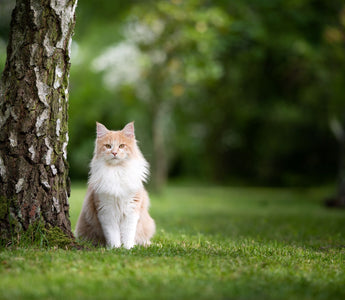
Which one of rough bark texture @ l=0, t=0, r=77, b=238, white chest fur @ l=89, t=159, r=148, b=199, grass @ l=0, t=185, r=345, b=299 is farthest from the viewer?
white chest fur @ l=89, t=159, r=148, b=199

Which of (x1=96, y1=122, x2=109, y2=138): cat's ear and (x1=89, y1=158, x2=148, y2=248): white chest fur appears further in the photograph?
(x1=96, y1=122, x2=109, y2=138): cat's ear

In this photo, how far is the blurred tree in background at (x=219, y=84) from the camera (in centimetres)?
1509

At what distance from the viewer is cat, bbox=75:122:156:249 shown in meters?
4.80

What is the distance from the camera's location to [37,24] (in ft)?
14.3

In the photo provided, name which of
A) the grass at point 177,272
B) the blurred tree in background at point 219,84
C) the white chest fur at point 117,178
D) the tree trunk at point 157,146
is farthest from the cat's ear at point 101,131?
the tree trunk at point 157,146

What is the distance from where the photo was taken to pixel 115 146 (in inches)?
194

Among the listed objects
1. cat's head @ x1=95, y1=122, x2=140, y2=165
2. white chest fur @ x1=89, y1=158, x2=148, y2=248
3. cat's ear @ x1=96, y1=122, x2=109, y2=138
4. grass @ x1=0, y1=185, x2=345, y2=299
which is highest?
cat's ear @ x1=96, y1=122, x2=109, y2=138

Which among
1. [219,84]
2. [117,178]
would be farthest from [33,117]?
[219,84]

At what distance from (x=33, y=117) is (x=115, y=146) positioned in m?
1.00

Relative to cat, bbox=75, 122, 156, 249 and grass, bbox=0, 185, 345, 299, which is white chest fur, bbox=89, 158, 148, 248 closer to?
cat, bbox=75, 122, 156, 249

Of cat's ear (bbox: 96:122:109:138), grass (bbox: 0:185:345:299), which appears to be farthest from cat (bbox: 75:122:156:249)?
grass (bbox: 0:185:345:299)

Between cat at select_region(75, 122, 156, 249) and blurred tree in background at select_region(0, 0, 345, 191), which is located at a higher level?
blurred tree in background at select_region(0, 0, 345, 191)

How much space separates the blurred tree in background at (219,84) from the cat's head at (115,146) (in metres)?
9.57

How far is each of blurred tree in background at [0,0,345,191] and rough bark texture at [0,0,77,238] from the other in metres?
10.1
